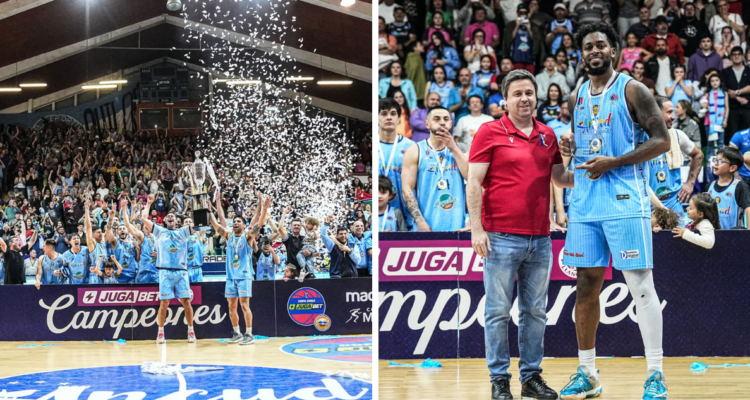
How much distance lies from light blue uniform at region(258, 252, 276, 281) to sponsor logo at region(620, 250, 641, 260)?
8.79ft

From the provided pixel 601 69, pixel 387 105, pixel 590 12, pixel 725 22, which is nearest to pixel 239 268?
pixel 387 105

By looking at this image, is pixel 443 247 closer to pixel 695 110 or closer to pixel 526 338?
pixel 526 338

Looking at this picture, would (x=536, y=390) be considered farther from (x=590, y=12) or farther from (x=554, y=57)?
(x=590, y=12)

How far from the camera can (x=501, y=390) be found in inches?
117

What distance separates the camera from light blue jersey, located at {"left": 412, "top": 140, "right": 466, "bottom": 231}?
14.6ft

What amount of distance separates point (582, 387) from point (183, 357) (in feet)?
9.21


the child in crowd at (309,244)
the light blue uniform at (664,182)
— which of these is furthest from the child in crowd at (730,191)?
the child in crowd at (309,244)

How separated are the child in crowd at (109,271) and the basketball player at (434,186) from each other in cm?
225

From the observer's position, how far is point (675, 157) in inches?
205

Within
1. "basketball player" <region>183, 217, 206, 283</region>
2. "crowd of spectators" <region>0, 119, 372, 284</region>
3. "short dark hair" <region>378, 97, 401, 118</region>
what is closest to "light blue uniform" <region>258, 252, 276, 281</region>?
"crowd of spectators" <region>0, 119, 372, 284</region>

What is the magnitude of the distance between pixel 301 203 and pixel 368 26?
1392 millimetres

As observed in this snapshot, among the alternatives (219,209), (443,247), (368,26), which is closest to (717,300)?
(443,247)

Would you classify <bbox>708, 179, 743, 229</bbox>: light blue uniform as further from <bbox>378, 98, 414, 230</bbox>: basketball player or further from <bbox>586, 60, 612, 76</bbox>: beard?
<bbox>586, 60, 612, 76</bbox>: beard

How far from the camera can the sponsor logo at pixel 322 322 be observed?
16.4 ft
